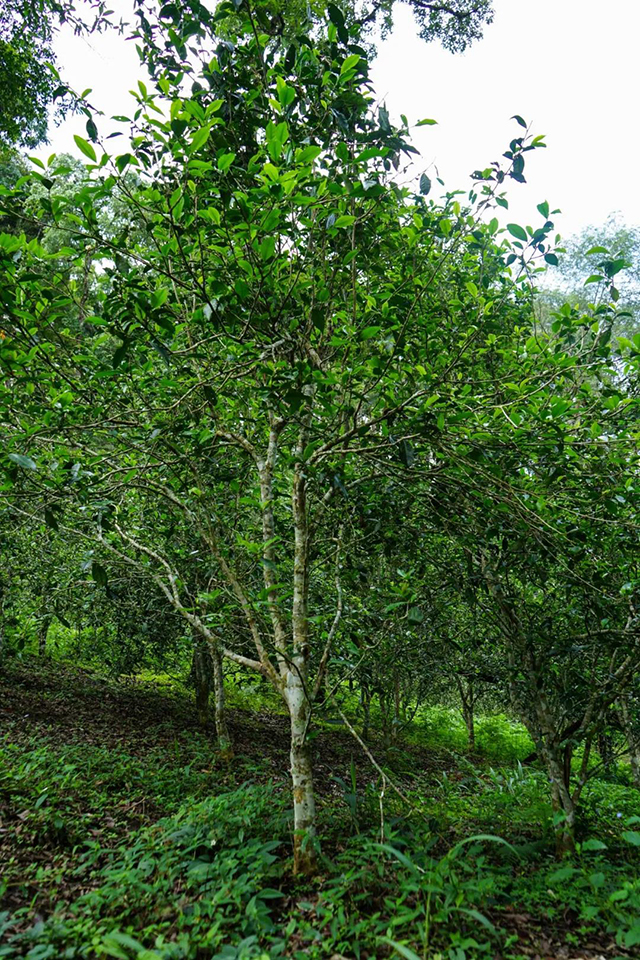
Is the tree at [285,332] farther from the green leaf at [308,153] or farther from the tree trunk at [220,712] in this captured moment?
the tree trunk at [220,712]

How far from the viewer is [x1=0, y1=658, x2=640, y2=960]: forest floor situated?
2.67 metres

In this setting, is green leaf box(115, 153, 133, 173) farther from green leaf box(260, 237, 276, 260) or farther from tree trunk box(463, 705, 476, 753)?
tree trunk box(463, 705, 476, 753)

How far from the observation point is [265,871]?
325 centimetres

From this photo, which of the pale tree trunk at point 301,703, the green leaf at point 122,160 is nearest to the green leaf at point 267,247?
the green leaf at point 122,160

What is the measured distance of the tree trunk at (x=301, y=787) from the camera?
328 centimetres

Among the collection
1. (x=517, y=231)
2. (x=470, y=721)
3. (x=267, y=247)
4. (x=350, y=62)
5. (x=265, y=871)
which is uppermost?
(x=350, y=62)

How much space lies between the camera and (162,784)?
5.03 m

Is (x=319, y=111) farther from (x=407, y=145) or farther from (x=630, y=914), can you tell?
(x=630, y=914)

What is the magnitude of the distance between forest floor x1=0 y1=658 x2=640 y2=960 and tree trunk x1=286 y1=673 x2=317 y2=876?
4.6 inches

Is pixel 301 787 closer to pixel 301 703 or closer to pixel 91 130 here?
pixel 301 703

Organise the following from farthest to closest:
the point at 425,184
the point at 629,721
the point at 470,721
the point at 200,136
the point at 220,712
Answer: the point at 470,721, the point at 220,712, the point at 629,721, the point at 425,184, the point at 200,136

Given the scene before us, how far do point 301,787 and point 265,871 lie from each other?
1.64 feet

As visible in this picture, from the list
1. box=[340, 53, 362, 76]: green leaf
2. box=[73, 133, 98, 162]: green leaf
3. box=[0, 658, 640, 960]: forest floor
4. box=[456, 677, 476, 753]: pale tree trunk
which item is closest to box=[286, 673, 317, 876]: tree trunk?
box=[0, 658, 640, 960]: forest floor

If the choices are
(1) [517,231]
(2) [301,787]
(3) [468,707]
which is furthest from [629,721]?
(1) [517,231]
